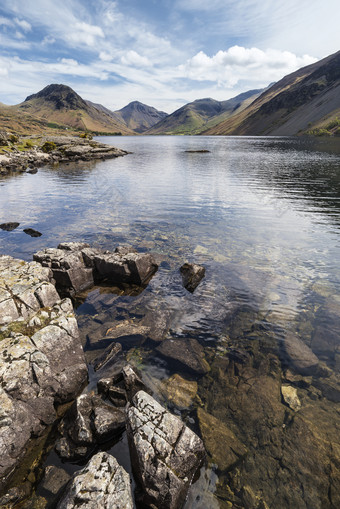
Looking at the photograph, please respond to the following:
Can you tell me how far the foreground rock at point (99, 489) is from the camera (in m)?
6.10

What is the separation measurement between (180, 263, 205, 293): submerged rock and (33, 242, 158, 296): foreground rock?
8.80 feet

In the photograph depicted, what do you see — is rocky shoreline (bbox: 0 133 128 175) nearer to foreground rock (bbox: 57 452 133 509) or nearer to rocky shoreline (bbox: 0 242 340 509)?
rocky shoreline (bbox: 0 242 340 509)

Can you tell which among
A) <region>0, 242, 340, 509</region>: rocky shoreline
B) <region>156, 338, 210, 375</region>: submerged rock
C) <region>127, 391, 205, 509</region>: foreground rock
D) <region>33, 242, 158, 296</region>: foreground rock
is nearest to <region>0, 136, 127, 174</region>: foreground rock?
<region>33, 242, 158, 296</region>: foreground rock

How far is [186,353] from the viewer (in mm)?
12062

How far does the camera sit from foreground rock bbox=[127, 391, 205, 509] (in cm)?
673

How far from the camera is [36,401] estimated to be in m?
8.97

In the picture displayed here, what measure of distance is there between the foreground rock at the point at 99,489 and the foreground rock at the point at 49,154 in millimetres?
83419

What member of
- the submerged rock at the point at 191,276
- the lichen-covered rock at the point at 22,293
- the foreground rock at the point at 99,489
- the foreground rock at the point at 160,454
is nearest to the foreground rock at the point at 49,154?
the lichen-covered rock at the point at 22,293

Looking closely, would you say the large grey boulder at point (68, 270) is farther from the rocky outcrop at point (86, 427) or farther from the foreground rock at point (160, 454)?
the foreground rock at point (160, 454)

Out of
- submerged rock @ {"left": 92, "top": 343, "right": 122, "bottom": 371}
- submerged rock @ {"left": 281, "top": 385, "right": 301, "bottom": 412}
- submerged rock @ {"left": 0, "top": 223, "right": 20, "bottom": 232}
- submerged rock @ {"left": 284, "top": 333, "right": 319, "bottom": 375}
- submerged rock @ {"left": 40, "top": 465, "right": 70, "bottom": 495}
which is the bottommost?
submerged rock @ {"left": 0, "top": 223, "right": 20, "bottom": 232}

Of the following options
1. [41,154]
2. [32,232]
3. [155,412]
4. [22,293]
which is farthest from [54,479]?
[41,154]

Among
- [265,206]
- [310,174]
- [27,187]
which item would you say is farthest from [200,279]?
[310,174]

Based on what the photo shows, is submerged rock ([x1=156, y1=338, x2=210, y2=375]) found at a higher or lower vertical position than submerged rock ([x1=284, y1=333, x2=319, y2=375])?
lower

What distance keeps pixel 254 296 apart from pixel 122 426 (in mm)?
10959
